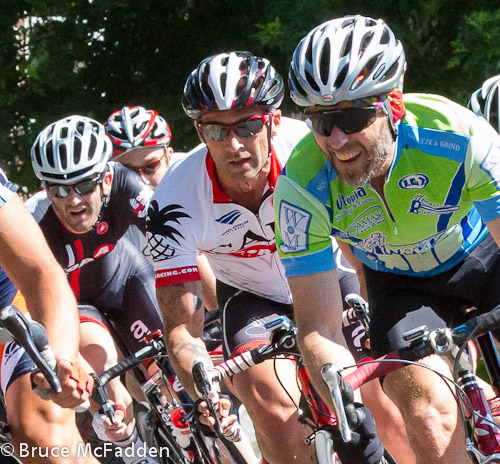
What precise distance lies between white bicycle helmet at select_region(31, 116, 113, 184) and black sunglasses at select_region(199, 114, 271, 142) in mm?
1827

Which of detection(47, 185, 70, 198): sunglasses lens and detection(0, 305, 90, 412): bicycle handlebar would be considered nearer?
detection(0, 305, 90, 412): bicycle handlebar

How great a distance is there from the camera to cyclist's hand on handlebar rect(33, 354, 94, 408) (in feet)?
10.8

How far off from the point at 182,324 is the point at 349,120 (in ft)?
5.35

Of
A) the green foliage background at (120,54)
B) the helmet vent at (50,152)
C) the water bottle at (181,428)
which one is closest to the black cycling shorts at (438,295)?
the water bottle at (181,428)

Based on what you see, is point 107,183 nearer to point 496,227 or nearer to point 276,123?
point 276,123

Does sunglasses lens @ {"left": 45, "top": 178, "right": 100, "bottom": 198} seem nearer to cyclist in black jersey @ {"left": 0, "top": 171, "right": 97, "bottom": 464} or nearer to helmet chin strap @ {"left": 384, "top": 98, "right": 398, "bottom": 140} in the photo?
cyclist in black jersey @ {"left": 0, "top": 171, "right": 97, "bottom": 464}

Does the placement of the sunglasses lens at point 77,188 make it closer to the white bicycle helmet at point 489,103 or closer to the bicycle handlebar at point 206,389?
the bicycle handlebar at point 206,389

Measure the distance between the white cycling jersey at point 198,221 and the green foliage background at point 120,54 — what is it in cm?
527

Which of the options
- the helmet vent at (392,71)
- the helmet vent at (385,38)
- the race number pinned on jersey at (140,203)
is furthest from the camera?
the race number pinned on jersey at (140,203)

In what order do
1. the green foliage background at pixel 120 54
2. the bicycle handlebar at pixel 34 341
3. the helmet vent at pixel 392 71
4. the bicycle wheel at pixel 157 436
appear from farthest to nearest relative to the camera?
the green foliage background at pixel 120 54
the bicycle wheel at pixel 157 436
the helmet vent at pixel 392 71
the bicycle handlebar at pixel 34 341

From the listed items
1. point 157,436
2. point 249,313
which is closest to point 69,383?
point 249,313

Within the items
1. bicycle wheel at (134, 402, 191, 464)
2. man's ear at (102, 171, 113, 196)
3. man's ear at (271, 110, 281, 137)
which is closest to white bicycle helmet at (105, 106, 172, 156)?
man's ear at (102, 171, 113, 196)

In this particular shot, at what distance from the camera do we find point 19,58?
11875 mm

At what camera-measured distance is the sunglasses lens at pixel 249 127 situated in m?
4.84
